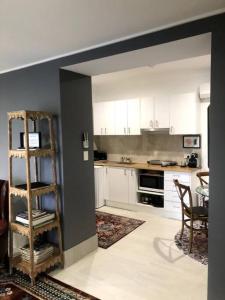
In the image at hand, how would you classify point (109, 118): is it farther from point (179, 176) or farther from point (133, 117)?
point (179, 176)

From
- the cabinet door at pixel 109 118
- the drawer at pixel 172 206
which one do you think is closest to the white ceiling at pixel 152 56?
the cabinet door at pixel 109 118

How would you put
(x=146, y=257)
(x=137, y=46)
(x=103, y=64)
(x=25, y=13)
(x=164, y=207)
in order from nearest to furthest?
(x=25, y=13) → (x=137, y=46) → (x=103, y=64) → (x=146, y=257) → (x=164, y=207)

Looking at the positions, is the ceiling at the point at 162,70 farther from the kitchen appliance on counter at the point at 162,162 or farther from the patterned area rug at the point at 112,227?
the patterned area rug at the point at 112,227

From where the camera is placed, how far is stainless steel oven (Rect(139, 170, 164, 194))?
4.57 m

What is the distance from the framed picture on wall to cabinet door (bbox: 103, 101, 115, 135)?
150 centimetres

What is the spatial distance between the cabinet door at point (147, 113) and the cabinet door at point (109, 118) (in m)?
0.70

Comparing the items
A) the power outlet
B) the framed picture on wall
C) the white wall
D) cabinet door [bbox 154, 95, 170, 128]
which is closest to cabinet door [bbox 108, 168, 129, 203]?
cabinet door [bbox 154, 95, 170, 128]

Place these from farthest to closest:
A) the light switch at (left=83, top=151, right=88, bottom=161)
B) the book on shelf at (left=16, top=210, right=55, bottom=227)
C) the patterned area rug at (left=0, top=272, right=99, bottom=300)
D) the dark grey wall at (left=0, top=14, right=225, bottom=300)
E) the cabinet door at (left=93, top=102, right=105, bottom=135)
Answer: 1. the cabinet door at (left=93, top=102, right=105, bottom=135)
2. the light switch at (left=83, top=151, right=88, bottom=161)
3. the book on shelf at (left=16, top=210, right=55, bottom=227)
4. the patterned area rug at (left=0, top=272, right=99, bottom=300)
5. the dark grey wall at (left=0, top=14, right=225, bottom=300)

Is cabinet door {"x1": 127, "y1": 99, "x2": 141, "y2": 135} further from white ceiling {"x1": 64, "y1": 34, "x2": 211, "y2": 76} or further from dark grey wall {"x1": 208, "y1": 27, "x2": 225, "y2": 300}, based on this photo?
dark grey wall {"x1": 208, "y1": 27, "x2": 225, "y2": 300}

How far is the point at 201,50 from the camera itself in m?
2.28

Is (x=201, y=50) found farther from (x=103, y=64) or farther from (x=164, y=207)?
(x=164, y=207)

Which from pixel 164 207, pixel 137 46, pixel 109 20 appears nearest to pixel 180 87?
pixel 164 207

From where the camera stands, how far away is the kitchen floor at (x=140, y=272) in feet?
8.03

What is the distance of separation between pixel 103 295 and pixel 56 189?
120 cm
